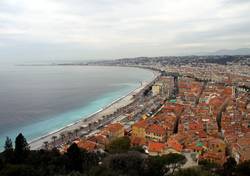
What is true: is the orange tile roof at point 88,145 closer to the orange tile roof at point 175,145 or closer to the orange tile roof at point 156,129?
the orange tile roof at point 175,145

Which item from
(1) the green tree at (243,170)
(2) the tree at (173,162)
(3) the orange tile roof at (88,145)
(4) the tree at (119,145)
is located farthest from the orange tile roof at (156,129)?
(1) the green tree at (243,170)

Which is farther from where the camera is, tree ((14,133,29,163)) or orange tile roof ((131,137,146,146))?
orange tile roof ((131,137,146,146))

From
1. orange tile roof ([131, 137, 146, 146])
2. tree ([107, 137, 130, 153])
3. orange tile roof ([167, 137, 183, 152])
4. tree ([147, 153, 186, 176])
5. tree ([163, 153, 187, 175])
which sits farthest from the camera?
orange tile roof ([131, 137, 146, 146])

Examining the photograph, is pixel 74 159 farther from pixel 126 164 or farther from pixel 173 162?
pixel 173 162

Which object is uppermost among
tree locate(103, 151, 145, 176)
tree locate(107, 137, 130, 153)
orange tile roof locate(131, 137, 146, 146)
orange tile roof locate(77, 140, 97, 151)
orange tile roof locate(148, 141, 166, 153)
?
tree locate(103, 151, 145, 176)

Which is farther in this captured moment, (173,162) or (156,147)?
(156,147)

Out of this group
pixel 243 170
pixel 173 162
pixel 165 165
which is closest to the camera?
pixel 243 170

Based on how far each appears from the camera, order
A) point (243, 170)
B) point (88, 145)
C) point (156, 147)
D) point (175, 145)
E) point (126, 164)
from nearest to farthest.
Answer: point (243, 170), point (126, 164), point (156, 147), point (175, 145), point (88, 145)

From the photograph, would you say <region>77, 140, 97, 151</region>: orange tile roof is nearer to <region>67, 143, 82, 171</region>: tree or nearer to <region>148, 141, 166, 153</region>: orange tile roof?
<region>148, 141, 166, 153</region>: orange tile roof

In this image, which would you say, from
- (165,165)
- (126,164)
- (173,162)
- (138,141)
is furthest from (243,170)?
(138,141)

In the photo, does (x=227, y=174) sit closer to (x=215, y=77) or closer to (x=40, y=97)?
(x=40, y=97)

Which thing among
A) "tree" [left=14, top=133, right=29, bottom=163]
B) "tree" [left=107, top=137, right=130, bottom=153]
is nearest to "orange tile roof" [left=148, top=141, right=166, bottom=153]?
"tree" [left=107, top=137, right=130, bottom=153]
